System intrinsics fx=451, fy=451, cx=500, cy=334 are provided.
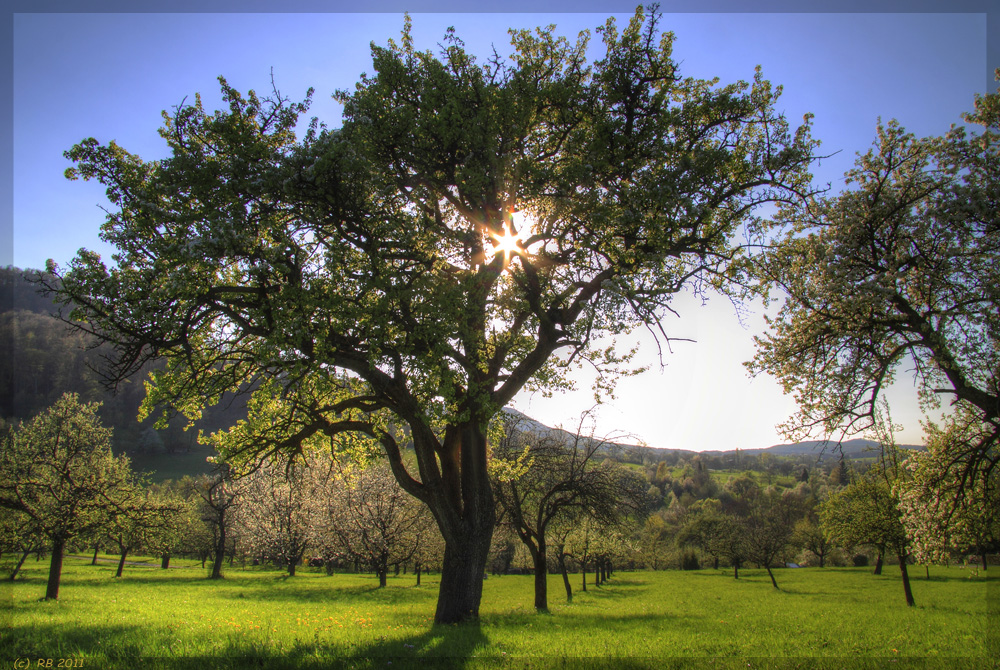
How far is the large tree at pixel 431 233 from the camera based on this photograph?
977cm

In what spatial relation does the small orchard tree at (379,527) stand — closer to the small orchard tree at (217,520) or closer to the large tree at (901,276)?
the small orchard tree at (217,520)

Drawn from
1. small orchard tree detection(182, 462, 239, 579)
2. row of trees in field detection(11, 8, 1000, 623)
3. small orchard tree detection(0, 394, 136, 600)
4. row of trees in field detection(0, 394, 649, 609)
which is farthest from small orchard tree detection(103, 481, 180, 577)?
row of trees in field detection(11, 8, 1000, 623)

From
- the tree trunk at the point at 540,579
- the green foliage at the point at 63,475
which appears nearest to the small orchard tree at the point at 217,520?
the green foliage at the point at 63,475

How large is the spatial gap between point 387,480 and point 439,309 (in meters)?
32.7

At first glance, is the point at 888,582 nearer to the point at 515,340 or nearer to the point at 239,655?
the point at 515,340

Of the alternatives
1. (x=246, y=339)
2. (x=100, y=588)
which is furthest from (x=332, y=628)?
(x=100, y=588)

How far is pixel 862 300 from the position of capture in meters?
10.6

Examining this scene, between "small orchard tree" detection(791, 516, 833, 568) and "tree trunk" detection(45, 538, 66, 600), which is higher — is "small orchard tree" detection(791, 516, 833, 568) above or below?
below

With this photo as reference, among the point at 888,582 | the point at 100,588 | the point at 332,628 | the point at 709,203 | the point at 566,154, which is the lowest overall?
the point at 888,582

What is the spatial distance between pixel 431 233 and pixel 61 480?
22831 mm

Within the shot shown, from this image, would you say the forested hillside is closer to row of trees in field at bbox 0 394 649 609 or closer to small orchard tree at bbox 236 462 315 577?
small orchard tree at bbox 236 462 315 577

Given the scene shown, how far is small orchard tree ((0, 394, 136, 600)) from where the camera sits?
19.8 meters

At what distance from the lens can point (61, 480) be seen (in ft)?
68.7

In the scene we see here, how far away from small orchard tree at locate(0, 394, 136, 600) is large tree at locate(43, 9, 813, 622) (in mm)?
13724
